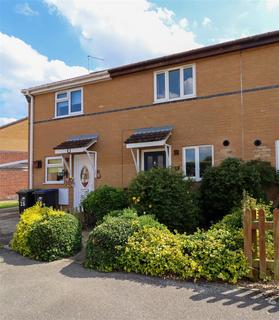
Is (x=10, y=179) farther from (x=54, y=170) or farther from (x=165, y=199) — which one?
(x=165, y=199)

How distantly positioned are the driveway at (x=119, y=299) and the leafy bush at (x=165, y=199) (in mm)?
2954

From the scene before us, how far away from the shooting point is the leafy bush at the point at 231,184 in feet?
31.9

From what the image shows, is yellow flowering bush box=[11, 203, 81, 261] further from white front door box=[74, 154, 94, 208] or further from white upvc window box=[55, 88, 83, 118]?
white upvc window box=[55, 88, 83, 118]

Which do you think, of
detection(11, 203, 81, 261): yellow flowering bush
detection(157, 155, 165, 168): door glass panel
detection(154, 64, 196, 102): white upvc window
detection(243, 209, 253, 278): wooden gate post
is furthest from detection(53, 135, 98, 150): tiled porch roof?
detection(243, 209, 253, 278): wooden gate post

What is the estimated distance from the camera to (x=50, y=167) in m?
16.1

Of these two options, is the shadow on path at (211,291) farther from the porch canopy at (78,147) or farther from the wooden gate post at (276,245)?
the porch canopy at (78,147)

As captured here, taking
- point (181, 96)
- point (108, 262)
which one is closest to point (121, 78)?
point (181, 96)

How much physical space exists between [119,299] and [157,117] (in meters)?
8.71

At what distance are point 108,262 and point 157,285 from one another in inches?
49.0

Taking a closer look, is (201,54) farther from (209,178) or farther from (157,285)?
(157,285)

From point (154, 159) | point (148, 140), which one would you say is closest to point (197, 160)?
point (154, 159)

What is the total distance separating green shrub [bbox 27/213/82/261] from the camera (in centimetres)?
745

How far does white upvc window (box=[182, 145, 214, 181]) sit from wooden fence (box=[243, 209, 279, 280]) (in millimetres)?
5780

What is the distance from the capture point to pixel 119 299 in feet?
16.6
